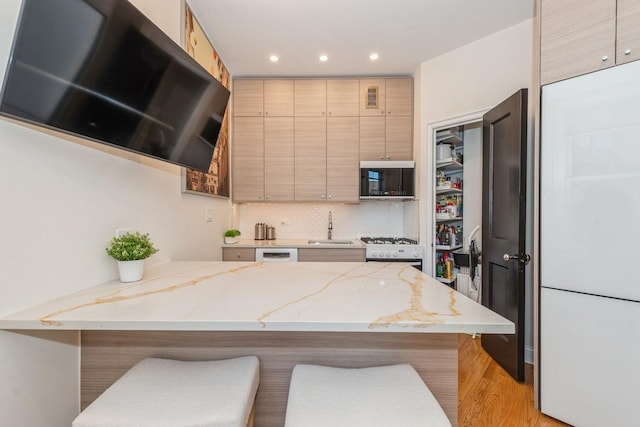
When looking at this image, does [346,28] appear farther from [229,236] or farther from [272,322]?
[272,322]

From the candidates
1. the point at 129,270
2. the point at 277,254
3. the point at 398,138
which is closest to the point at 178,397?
the point at 129,270

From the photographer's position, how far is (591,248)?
148cm

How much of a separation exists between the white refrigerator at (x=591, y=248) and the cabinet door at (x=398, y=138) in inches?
60.3

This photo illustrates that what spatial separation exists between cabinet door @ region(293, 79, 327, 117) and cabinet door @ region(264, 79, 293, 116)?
8 centimetres

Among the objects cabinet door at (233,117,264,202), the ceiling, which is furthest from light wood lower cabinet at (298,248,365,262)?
the ceiling

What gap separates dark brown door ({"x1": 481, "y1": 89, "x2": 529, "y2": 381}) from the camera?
6.30 ft

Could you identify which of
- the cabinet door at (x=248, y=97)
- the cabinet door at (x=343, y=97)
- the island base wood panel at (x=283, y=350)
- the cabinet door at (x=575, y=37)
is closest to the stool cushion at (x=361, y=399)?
the island base wood panel at (x=283, y=350)

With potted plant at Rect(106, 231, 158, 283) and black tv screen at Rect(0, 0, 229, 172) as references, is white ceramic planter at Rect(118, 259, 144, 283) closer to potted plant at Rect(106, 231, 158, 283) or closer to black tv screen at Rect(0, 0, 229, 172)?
potted plant at Rect(106, 231, 158, 283)

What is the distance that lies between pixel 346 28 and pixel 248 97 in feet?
4.43

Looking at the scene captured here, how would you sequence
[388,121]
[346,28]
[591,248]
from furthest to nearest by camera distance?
[388,121]
[346,28]
[591,248]

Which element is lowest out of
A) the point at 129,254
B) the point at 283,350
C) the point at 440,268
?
the point at 440,268

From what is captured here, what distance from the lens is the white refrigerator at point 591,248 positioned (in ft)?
4.49

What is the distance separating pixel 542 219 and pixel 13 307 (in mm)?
2406

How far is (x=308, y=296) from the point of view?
1.01 meters
